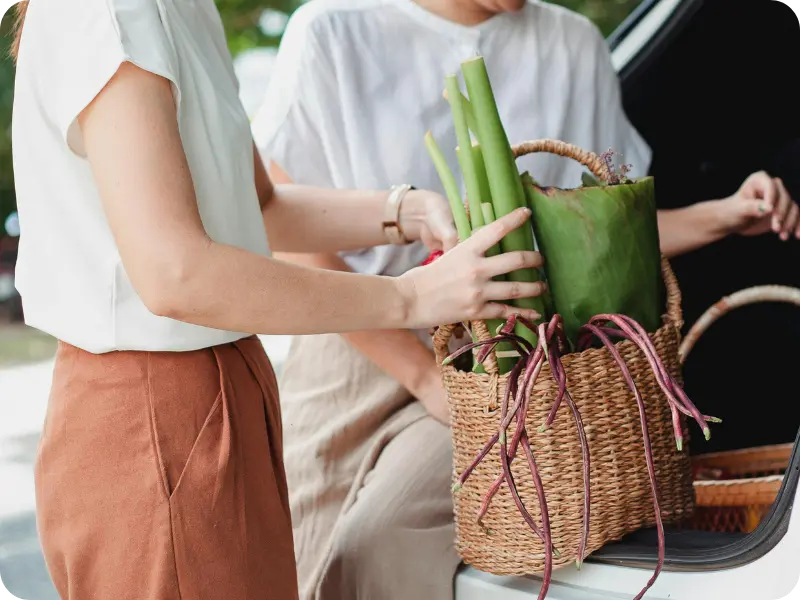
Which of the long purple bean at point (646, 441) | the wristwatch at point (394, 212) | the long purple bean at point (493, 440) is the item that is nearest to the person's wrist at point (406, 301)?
the long purple bean at point (493, 440)

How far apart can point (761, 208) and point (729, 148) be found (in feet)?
1.84

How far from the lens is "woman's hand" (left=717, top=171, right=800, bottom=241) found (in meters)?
1.88

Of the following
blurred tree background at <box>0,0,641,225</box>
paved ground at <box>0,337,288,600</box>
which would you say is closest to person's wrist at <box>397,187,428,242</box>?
paved ground at <box>0,337,288,600</box>

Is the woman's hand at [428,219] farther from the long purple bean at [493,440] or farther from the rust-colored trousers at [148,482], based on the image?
the rust-colored trousers at [148,482]

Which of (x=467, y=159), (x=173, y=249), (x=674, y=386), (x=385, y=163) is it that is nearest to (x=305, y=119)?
(x=385, y=163)

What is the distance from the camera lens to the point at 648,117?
8.04 ft

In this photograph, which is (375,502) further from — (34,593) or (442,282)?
(34,593)

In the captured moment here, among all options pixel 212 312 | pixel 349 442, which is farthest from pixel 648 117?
pixel 212 312

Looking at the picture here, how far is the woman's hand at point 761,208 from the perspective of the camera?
1.88 m

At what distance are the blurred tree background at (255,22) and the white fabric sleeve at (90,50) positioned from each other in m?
5.34

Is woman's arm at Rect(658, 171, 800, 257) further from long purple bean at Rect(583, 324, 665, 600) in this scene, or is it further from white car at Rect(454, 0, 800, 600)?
long purple bean at Rect(583, 324, 665, 600)

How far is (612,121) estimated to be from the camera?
2.16 m

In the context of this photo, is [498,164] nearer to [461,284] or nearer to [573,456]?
[461,284]

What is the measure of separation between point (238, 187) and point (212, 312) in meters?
0.23
